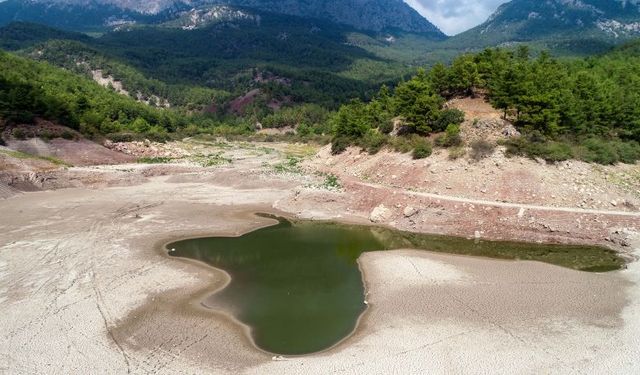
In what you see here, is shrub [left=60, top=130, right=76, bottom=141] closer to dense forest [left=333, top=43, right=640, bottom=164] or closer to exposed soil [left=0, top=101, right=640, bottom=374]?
exposed soil [left=0, top=101, right=640, bottom=374]

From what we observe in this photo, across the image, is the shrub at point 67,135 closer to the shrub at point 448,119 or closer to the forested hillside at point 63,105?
the forested hillside at point 63,105

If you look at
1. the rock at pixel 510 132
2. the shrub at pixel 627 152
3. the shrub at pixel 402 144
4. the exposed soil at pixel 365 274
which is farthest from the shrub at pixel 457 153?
the shrub at pixel 627 152

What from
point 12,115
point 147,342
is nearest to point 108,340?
point 147,342

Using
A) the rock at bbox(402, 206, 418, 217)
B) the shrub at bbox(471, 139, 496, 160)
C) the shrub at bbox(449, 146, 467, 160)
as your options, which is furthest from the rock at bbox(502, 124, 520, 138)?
the rock at bbox(402, 206, 418, 217)

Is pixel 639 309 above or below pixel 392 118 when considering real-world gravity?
below

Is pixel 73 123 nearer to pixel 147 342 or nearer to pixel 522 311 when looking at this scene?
pixel 147 342

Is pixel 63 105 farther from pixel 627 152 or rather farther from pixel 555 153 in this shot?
pixel 627 152

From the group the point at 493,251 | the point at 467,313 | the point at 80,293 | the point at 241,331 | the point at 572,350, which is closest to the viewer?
the point at 572,350
